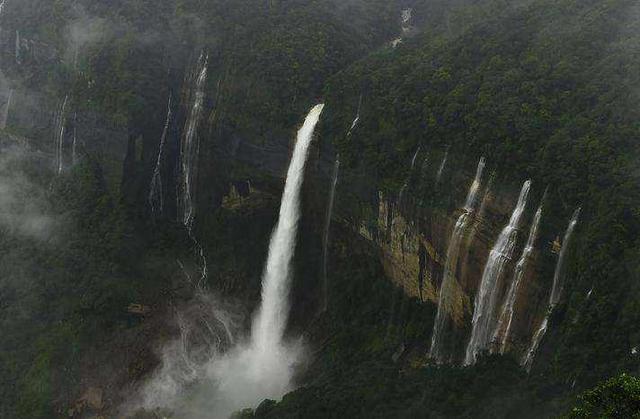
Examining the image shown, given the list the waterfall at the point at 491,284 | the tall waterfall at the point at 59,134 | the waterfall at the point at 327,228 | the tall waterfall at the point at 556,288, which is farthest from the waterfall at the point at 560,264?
the tall waterfall at the point at 59,134

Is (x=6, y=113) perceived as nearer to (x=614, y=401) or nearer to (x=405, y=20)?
(x=405, y=20)

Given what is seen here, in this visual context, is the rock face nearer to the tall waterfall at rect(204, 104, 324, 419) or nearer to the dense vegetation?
the dense vegetation

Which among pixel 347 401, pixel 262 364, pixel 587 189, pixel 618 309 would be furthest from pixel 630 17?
pixel 262 364

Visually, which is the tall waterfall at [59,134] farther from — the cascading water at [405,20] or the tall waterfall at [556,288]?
the tall waterfall at [556,288]

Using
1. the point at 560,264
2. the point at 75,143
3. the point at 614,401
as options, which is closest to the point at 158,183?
the point at 75,143

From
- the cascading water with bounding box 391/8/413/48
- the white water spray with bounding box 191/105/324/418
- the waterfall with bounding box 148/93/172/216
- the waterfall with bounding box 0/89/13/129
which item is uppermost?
the cascading water with bounding box 391/8/413/48

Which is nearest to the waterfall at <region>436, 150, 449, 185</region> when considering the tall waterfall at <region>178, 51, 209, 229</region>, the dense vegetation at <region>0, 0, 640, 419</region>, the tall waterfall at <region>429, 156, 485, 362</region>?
the dense vegetation at <region>0, 0, 640, 419</region>

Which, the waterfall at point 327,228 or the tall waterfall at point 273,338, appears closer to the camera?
the tall waterfall at point 273,338
